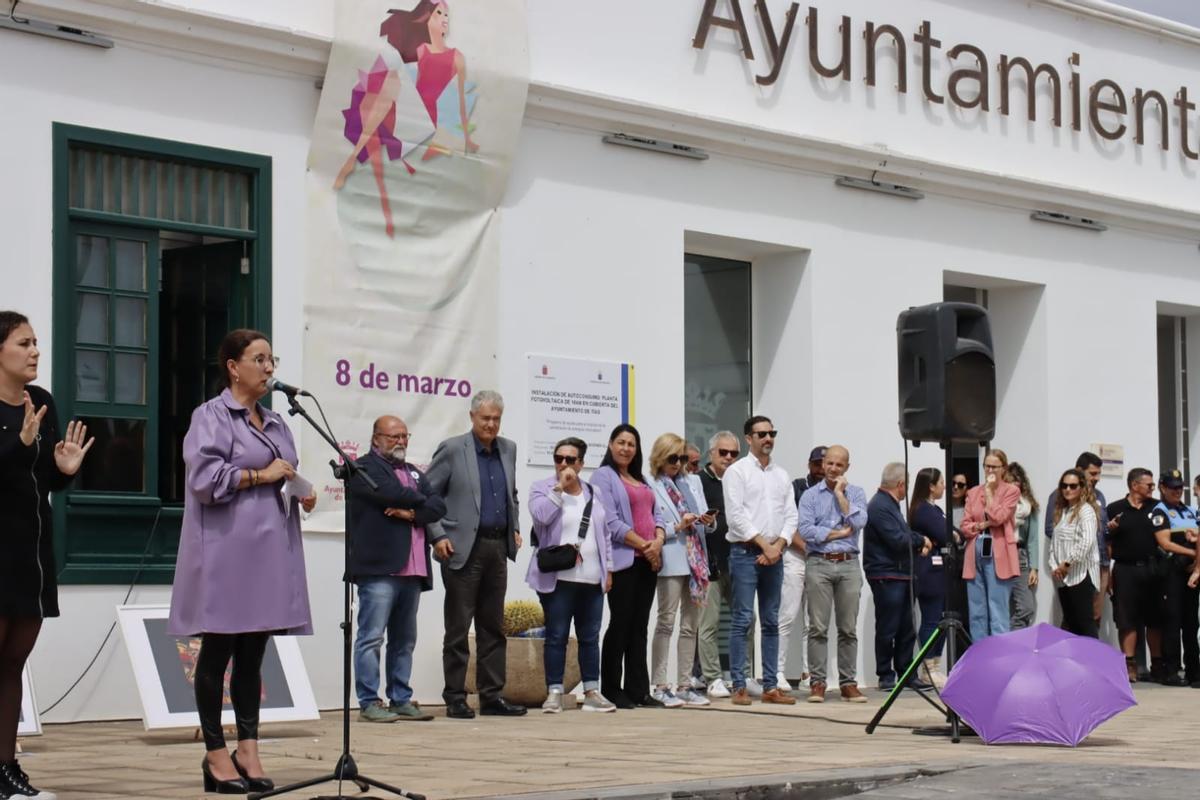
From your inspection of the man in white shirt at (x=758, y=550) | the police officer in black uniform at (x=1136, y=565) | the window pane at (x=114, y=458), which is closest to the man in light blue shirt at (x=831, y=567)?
the man in white shirt at (x=758, y=550)

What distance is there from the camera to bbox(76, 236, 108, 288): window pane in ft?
42.0

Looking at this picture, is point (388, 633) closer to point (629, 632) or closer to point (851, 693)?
point (629, 632)

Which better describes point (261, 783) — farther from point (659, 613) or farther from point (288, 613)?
point (659, 613)

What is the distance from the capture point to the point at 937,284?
60.4 ft

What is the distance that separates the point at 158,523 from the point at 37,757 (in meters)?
2.93

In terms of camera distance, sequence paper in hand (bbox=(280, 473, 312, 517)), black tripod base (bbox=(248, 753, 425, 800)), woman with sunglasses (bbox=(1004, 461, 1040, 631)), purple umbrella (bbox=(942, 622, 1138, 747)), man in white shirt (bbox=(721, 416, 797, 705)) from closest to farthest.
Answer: black tripod base (bbox=(248, 753, 425, 800)) < paper in hand (bbox=(280, 473, 312, 517)) < purple umbrella (bbox=(942, 622, 1138, 747)) < man in white shirt (bbox=(721, 416, 797, 705)) < woman with sunglasses (bbox=(1004, 461, 1040, 631))

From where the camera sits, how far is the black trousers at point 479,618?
42.9 feet

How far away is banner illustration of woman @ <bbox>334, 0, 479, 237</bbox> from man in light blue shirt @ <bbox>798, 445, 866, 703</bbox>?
380cm

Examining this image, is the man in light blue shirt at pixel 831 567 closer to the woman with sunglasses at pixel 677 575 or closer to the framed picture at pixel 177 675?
the woman with sunglasses at pixel 677 575

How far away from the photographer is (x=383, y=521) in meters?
12.7

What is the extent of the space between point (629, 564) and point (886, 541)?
3.08 meters

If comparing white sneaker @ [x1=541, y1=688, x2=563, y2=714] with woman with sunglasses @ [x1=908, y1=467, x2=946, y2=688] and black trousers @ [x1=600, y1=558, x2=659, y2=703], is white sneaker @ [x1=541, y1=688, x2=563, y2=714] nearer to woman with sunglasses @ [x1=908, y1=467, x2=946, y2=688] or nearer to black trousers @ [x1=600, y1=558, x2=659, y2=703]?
black trousers @ [x1=600, y1=558, x2=659, y2=703]

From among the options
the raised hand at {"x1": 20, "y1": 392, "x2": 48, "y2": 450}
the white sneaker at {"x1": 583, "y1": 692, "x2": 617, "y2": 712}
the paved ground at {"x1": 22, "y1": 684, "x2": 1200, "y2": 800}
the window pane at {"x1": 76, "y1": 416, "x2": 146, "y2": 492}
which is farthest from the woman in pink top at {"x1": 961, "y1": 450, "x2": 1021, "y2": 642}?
the raised hand at {"x1": 20, "y1": 392, "x2": 48, "y2": 450}

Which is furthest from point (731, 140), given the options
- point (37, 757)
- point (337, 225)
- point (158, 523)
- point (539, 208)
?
point (37, 757)
